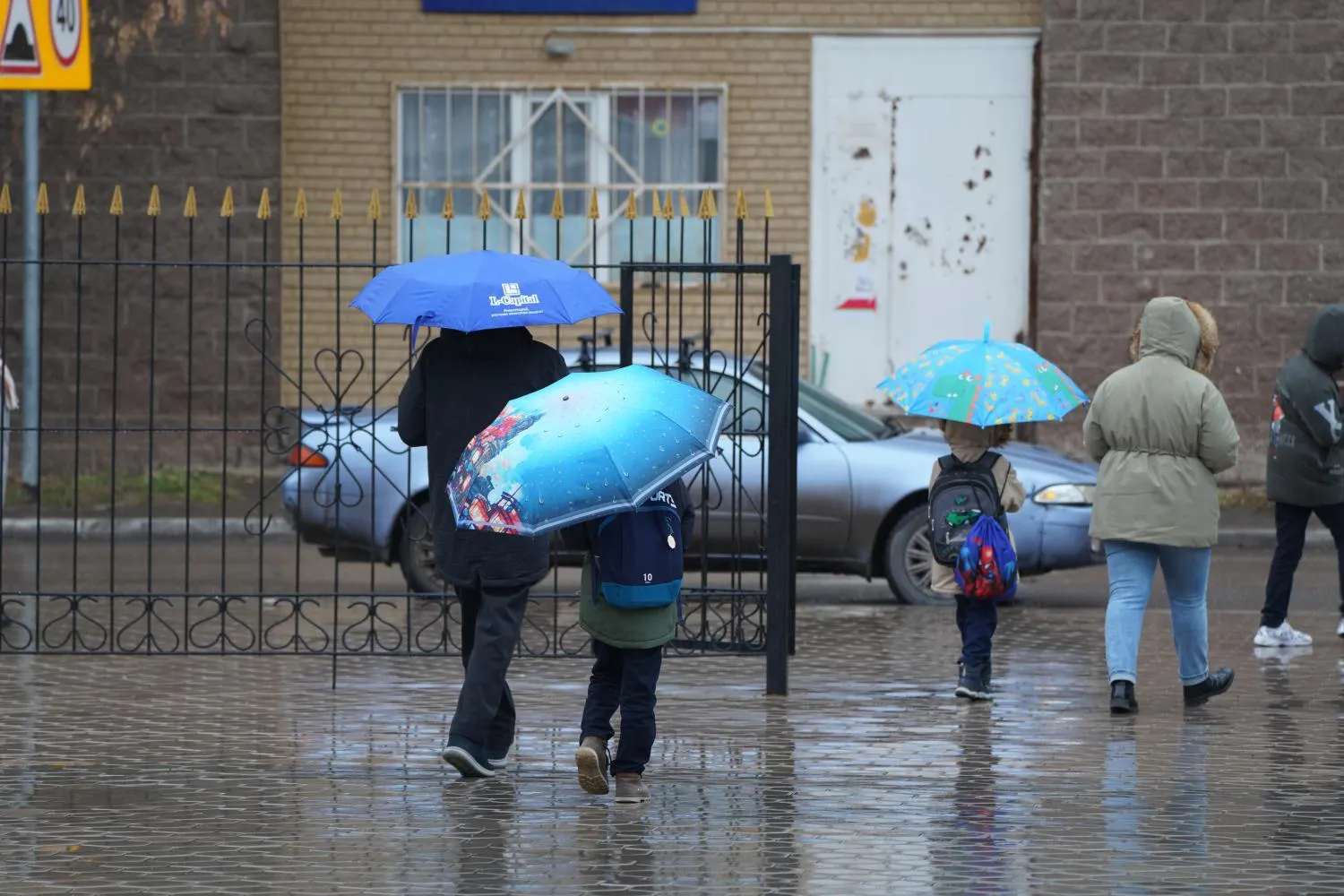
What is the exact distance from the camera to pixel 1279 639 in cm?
1123

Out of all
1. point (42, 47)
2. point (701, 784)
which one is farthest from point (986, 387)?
point (42, 47)

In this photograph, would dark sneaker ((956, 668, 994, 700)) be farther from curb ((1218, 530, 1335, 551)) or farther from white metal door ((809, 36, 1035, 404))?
white metal door ((809, 36, 1035, 404))

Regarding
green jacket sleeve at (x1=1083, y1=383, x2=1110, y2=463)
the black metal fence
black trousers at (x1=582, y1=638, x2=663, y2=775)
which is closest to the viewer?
black trousers at (x1=582, y1=638, x2=663, y2=775)

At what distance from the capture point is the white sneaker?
1122cm

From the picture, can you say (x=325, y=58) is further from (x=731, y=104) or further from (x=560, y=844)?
(x=560, y=844)

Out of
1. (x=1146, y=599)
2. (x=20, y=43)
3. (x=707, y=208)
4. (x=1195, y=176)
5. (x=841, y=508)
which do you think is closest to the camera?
(x=1146, y=599)

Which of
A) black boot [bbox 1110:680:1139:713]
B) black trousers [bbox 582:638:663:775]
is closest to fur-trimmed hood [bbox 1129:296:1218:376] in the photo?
black boot [bbox 1110:680:1139:713]

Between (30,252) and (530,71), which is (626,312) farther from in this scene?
(530,71)

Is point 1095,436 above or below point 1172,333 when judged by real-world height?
below

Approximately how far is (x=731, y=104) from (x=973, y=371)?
10790 mm

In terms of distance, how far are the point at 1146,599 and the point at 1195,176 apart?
10781 millimetres

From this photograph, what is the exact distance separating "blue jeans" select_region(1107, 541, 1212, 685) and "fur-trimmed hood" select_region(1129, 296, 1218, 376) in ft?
2.55

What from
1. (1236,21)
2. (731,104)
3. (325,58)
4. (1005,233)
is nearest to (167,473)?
(325,58)

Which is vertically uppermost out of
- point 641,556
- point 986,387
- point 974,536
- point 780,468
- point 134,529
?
point 986,387
